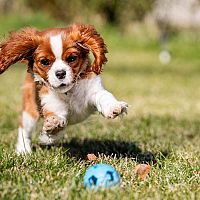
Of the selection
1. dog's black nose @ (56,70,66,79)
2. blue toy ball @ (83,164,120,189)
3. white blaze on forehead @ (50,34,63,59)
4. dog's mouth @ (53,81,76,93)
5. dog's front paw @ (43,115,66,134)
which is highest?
white blaze on forehead @ (50,34,63,59)

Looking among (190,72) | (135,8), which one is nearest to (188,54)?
(135,8)

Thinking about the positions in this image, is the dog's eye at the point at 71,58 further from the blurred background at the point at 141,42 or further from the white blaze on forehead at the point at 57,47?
the blurred background at the point at 141,42

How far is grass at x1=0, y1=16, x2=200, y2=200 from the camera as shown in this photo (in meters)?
2.86

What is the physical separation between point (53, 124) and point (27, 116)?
0.95 meters

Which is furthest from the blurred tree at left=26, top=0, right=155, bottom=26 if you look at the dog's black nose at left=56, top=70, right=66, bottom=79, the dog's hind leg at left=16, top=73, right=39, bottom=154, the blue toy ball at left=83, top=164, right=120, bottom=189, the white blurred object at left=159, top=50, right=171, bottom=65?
the blue toy ball at left=83, top=164, right=120, bottom=189

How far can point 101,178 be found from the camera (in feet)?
9.38

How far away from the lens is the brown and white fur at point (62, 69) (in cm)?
362

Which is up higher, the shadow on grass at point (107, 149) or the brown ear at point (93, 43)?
the brown ear at point (93, 43)

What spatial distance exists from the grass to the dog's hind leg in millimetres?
94

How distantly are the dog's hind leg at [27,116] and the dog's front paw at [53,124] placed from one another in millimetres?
660

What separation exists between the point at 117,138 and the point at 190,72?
771 cm

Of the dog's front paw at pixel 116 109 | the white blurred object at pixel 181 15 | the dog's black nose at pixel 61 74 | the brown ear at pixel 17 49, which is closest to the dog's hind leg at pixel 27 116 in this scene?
the brown ear at pixel 17 49

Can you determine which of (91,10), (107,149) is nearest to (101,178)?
(107,149)

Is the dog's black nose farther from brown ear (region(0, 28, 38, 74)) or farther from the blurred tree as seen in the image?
the blurred tree
